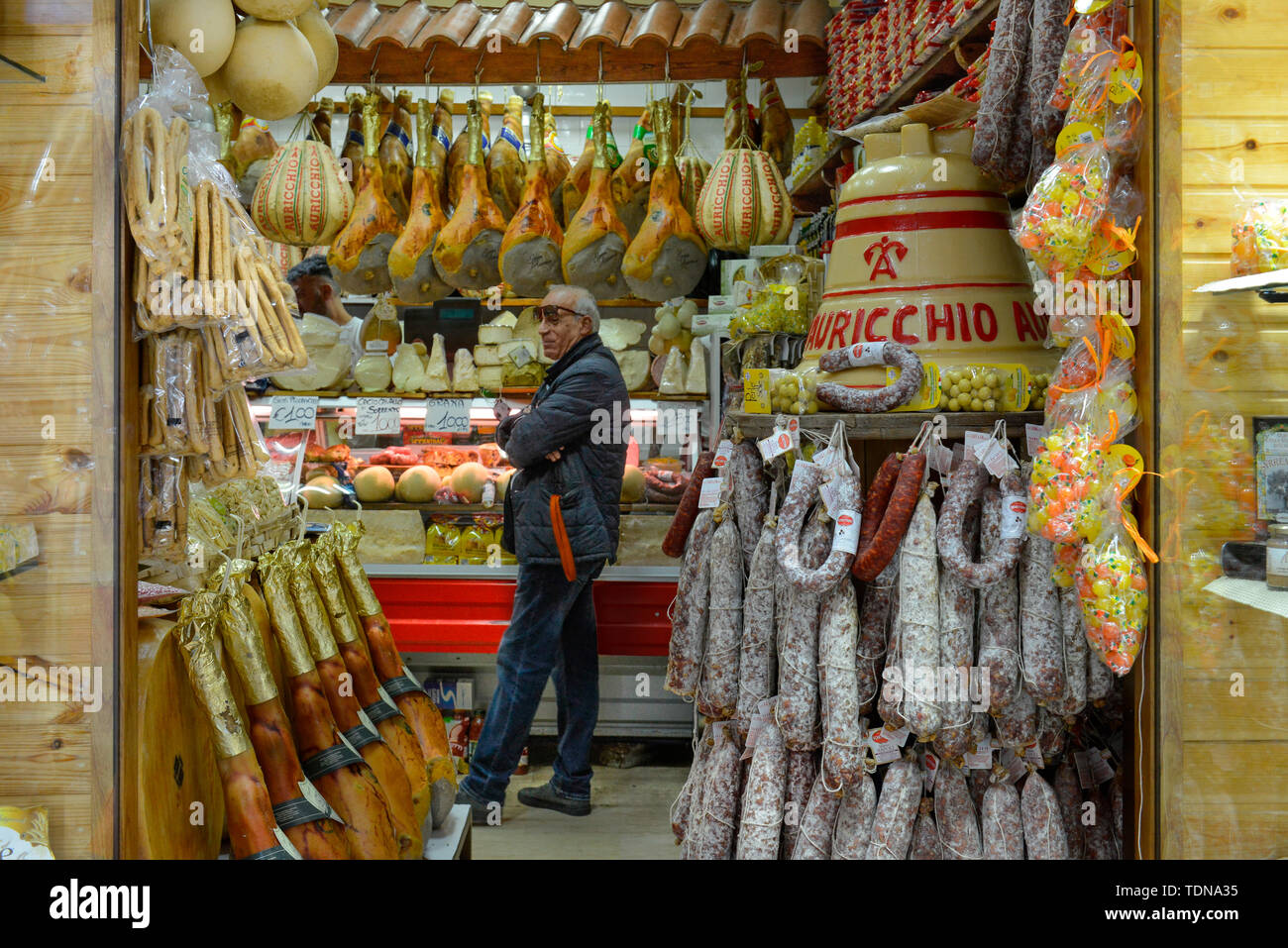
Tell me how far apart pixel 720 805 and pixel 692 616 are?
20.4 inches

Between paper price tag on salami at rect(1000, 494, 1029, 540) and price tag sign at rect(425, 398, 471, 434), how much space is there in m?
3.55

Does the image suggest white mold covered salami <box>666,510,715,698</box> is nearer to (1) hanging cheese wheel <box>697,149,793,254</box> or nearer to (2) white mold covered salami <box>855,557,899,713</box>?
(2) white mold covered salami <box>855,557,899,713</box>

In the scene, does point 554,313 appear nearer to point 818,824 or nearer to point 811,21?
point 811,21

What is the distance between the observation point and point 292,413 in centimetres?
539

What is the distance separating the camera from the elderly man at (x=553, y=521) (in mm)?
4410

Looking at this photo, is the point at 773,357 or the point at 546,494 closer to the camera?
the point at 773,357

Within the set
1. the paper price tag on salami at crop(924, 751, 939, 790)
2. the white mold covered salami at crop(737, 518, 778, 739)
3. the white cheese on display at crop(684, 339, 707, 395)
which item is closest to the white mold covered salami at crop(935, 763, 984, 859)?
the paper price tag on salami at crop(924, 751, 939, 790)

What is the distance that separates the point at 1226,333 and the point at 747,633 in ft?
4.45

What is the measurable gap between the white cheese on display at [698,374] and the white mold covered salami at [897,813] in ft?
10.5

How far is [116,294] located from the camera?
1963mm

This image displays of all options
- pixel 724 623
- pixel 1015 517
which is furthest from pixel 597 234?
pixel 1015 517
